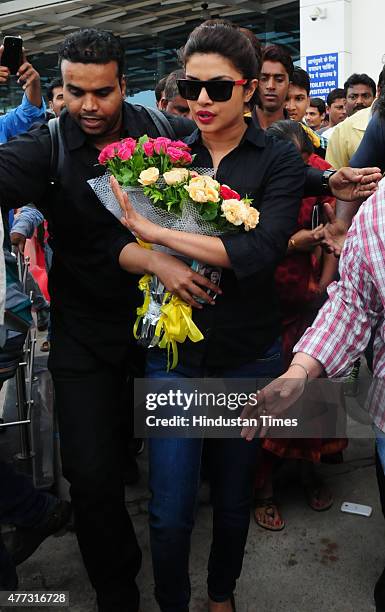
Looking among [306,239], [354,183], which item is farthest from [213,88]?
[306,239]

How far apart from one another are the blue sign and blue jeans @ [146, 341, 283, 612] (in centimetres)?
1017

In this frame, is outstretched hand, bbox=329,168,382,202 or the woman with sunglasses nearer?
the woman with sunglasses

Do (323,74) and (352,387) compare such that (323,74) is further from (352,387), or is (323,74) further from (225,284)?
(225,284)

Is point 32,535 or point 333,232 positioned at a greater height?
point 333,232

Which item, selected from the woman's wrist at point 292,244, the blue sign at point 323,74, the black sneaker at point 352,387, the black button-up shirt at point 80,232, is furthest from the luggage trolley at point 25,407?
the blue sign at point 323,74

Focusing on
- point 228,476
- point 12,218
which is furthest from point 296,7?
point 228,476

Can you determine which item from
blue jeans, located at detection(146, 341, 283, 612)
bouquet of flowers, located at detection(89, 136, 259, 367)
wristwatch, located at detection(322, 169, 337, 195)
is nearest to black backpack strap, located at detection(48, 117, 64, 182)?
bouquet of flowers, located at detection(89, 136, 259, 367)

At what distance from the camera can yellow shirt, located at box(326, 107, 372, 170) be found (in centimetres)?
372

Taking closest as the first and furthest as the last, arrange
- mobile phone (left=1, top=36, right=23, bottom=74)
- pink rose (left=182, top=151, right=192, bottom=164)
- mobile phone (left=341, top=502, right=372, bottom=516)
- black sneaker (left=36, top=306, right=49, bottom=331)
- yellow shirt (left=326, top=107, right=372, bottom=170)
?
pink rose (left=182, top=151, right=192, bottom=164) < mobile phone (left=1, top=36, right=23, bottom=74) < mobile phone (left=341, top=502, right=372, bottom=516) < yellow shirt (left=326, top=107, right=372, bottom=170) < black sneaker (left=36, top=306, right=49, bottom=331)

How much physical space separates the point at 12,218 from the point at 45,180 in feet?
8.89

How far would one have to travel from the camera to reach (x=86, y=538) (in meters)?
2.24

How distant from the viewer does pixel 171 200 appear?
189 centimetres

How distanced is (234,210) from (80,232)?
61cm

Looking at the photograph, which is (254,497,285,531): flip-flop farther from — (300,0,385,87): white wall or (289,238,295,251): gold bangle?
(300,0,385,87): white wall
